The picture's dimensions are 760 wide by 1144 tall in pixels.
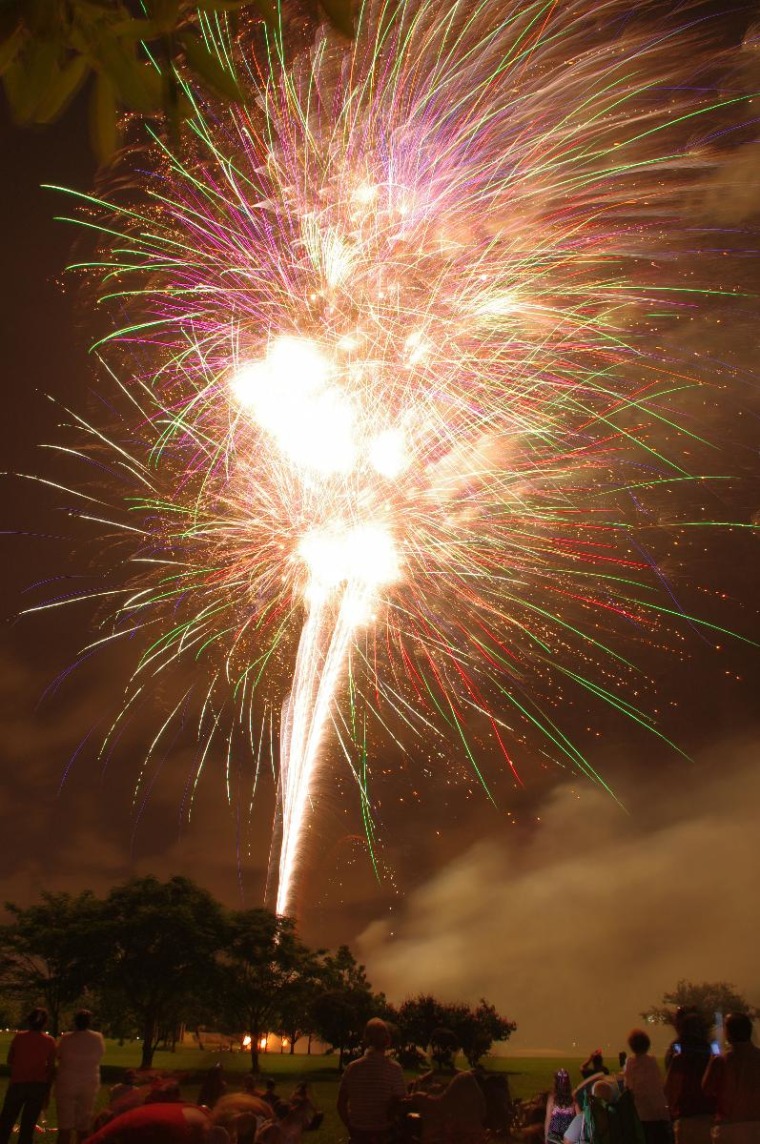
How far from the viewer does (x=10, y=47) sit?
2.06 m

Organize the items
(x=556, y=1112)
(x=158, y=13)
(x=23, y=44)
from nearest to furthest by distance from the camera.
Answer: (x=158, y=13), (x=23, y=44), (x=556, y=1112)

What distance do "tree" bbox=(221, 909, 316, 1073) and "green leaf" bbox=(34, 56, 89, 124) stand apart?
3998 cm

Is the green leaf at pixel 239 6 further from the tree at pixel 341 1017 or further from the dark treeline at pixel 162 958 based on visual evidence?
the tree at pixel 341 1017

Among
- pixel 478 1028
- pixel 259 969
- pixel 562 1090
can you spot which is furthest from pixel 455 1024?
pixel 562 1090

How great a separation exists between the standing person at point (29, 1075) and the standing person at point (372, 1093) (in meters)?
2.67

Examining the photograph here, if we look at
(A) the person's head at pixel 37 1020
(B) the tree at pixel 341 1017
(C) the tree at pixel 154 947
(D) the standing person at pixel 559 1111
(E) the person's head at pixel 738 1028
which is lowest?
(D) the standing person at pixel 559 1111

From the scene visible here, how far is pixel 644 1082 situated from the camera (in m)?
7.30

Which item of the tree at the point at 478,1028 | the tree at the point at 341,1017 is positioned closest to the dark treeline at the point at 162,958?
the tree at the point at 341,1017

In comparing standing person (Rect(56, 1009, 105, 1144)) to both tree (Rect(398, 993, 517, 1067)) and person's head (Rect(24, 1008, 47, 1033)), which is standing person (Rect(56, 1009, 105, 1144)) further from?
tree (Rect(398, 993, 517, 1067))

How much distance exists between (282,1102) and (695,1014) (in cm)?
359

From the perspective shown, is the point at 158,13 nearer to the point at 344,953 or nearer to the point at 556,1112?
the point at 556,1112

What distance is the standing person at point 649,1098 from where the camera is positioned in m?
7.21

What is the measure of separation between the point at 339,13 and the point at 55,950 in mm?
39147

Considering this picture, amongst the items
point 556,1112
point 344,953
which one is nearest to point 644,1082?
point 556,1112
